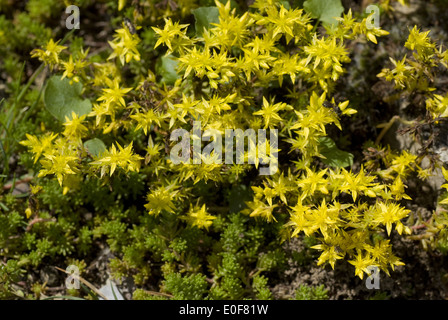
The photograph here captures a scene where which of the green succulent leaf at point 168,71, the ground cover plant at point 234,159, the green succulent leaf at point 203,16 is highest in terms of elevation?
the green succulent leaf at point 203,16

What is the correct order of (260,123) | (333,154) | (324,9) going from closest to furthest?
(260,123) < (333,154) < (324,9)

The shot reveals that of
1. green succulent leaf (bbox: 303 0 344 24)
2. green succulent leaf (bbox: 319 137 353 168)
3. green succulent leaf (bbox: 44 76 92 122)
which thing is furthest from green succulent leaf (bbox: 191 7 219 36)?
green succulent leaf (bbox: 319 137 353 168)

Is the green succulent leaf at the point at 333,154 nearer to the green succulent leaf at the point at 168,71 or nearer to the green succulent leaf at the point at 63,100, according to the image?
the green succulent leaf at the point at 168,71

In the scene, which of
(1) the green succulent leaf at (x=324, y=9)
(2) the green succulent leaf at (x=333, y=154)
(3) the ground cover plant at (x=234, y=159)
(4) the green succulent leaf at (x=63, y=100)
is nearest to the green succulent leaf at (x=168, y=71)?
(3) the ground cover plant at (x=234, y=159)

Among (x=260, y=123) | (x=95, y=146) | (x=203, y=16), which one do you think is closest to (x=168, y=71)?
(x=203, y=16)

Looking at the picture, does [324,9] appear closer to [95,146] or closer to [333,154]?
[333,154]

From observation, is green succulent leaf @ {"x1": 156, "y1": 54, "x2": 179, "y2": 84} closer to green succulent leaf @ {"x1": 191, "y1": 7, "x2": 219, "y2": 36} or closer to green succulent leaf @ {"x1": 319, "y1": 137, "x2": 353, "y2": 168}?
green succulent leaf @ {"x1": 191, "y1": 7, "x2": 219, "y2": 36}
